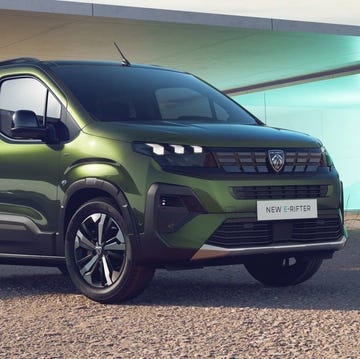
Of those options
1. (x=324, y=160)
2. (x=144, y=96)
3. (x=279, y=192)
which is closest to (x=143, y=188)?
(x=279, y=192)

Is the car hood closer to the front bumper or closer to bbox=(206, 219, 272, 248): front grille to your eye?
the front bumper

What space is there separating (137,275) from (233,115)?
191cm

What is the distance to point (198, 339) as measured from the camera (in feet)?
18.6

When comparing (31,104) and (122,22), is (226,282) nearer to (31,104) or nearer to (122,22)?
(31,104)

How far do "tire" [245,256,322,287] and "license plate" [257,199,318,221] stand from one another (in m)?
0.72

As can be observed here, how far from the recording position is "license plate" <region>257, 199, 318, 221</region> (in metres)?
6.88

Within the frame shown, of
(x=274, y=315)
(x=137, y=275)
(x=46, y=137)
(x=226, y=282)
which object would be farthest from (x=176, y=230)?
(x=226, y=282)

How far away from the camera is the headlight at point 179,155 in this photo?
22.2 ft

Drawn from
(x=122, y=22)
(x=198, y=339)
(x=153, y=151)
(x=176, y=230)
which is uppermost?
(x=122, y=22)

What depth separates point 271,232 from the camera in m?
6.94

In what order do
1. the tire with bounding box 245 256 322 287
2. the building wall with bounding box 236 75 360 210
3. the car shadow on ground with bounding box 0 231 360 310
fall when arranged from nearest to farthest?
the car shadow on ground with bounding box 0 231 360 310, the tire with bounding box 245 256 322 287, the building wall with bounding box 236 75 360 210

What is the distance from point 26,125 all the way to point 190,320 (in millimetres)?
1926

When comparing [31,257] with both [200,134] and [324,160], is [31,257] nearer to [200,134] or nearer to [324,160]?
[200,134]

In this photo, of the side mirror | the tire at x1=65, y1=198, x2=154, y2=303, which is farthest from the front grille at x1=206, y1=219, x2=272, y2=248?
the side mirror
